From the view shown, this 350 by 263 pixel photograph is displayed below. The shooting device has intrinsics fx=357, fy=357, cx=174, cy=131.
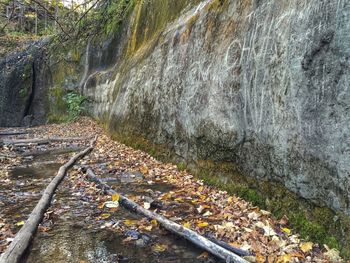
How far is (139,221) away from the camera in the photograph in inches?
185

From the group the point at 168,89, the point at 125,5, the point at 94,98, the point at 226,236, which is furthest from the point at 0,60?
the point at 226,236

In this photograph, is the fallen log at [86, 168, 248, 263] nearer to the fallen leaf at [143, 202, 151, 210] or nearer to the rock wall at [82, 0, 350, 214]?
the fallen leaf at [143, 202, 151, 210]

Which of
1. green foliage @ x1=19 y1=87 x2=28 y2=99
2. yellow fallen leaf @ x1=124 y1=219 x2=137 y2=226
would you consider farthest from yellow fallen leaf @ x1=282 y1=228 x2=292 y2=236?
green foliage @ x1=19 y1=87 x2=28 y2=99

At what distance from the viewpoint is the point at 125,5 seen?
56.1 feet

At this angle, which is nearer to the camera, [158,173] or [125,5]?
[158,173]

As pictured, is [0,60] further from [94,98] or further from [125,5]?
[125,5]

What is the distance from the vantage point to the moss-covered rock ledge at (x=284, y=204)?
354 centimetres

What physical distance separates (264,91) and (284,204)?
1481 mm

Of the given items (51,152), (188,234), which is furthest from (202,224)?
(51,152)

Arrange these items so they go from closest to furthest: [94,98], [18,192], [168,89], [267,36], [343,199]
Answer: [343,199], [267,36], [18,192], [168,89], [94,98]

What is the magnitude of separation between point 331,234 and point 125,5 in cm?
1573

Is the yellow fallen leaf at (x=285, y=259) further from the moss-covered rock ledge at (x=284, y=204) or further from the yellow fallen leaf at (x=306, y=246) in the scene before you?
the moss-covered rock ledge at (x=284, y=204)

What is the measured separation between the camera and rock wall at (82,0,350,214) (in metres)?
3.56

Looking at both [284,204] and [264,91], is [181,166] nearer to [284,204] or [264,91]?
[264,91]
